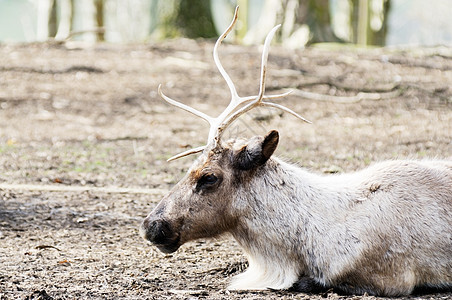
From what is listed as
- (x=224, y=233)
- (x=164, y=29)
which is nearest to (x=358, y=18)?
(x=164, y=29)

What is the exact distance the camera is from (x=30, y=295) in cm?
451

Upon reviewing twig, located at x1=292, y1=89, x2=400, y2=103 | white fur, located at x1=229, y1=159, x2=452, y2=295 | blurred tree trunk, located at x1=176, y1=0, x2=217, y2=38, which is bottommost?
twig, located at x1=292, y1=89, x2=400, y2=103

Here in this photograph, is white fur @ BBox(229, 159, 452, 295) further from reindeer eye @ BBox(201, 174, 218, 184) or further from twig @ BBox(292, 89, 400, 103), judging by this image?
twig @ BBox(292, 89, 400, 103)

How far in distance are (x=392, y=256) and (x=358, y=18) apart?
1409 centimetres

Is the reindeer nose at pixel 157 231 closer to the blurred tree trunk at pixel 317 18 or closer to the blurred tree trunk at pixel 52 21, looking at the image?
the blurred tree trunk at pixel 317 18

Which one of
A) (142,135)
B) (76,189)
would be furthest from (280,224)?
(142,135)

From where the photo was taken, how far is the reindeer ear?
16.1 ft

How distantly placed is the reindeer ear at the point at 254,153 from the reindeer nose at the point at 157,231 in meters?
0.64

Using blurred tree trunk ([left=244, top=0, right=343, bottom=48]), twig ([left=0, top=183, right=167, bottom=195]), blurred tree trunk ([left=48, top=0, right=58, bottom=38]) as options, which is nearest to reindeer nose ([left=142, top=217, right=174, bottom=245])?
twig ([left=0, top=183, right=167, bottom=195])

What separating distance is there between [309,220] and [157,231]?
1.03 m

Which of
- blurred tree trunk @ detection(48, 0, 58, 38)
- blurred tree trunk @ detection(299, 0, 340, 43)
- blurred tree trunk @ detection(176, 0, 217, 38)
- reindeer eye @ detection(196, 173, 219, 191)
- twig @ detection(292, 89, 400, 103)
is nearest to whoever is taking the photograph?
reindeer eye @ detection(196, 173, 219, 191)

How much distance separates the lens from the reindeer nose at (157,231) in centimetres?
486

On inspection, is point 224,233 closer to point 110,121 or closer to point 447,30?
point 110,121

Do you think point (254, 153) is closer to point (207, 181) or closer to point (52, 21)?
point (207, 181)
